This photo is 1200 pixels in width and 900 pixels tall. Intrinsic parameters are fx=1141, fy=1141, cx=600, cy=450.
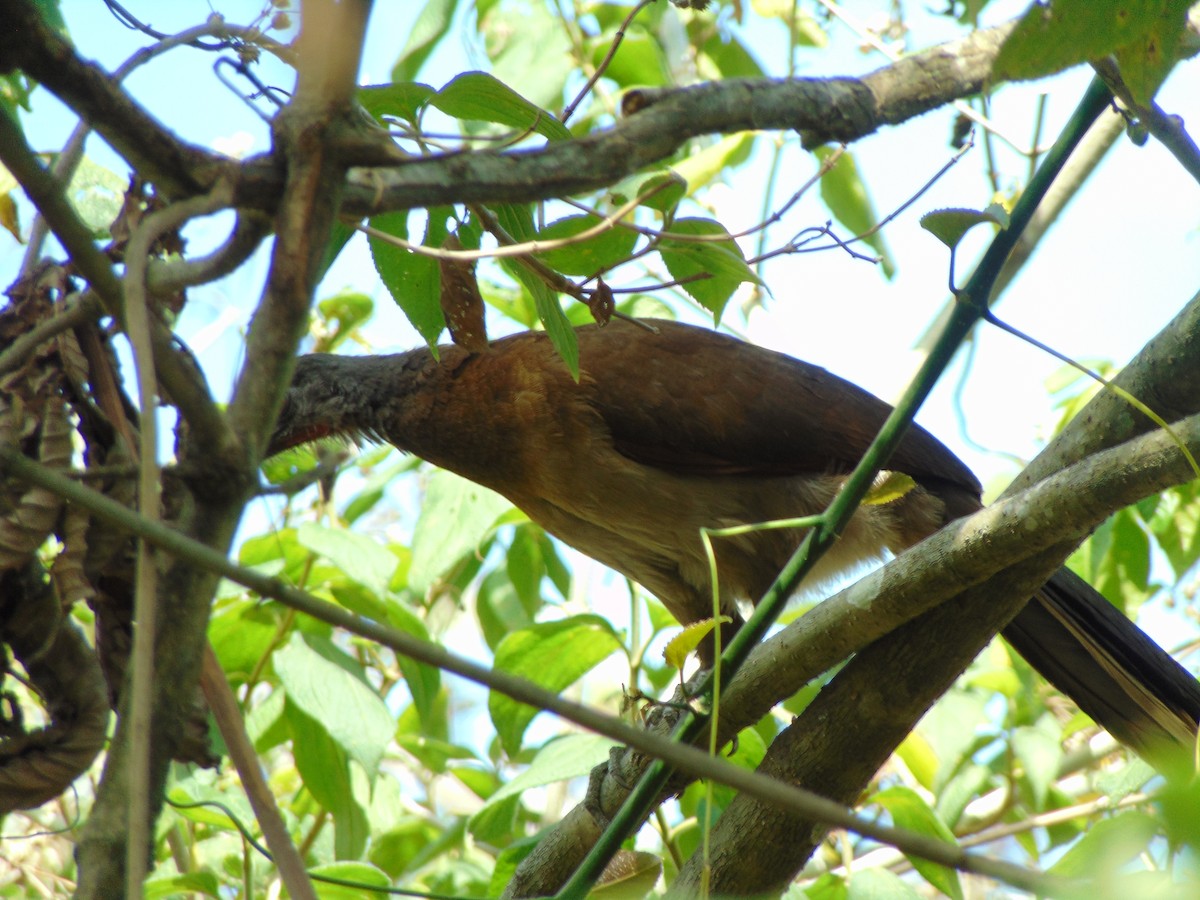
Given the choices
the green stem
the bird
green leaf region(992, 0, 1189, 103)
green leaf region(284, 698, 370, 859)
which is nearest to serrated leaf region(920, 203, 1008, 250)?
the green stem

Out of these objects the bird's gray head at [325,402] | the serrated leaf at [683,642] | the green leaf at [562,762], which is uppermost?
the bird's gray head at [325,402]

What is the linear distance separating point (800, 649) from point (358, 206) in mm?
1114

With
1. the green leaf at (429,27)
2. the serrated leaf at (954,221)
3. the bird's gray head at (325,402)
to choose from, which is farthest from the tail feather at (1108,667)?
the green leaf at (429,27)

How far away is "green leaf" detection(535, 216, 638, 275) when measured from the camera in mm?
1717

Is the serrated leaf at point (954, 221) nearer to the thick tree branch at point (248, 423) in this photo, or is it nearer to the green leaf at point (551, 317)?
the green leaf at point (551, 317)

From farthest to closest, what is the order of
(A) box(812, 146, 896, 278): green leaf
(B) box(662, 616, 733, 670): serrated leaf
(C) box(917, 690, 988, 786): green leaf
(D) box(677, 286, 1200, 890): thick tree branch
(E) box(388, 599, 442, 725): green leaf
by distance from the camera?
(A) box(812, 146, 896, 278): green leaf → (C) box(917, 690, 988, 786): green leaf → (E) box(388, 599, 442, 725): green leaf → (D) box(677, 286, 1200, 890): thick tree branch → (B) box(662, 616, 733, 670): serrated leaf

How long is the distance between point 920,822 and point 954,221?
4.88 feet

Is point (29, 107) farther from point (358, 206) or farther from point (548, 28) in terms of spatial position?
point (548, 28)

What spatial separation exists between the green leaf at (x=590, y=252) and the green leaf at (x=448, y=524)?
1.28m

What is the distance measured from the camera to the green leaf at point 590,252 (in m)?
1.72

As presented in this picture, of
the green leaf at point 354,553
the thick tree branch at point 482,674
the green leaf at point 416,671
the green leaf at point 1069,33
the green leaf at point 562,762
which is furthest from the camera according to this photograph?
the green leaf at point 416,671

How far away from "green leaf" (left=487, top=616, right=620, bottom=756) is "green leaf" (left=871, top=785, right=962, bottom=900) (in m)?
0.77

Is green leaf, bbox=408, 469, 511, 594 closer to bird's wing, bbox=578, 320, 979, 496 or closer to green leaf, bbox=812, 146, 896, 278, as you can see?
bird's wing, bbox=578, 320, 979, 496

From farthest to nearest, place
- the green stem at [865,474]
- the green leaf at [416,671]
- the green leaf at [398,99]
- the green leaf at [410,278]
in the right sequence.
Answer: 1. the green leaf at [416,671]
2. the green leaf at [410,278]
3. the green leaf at [398,99]
4. the green stem at [865,474]
